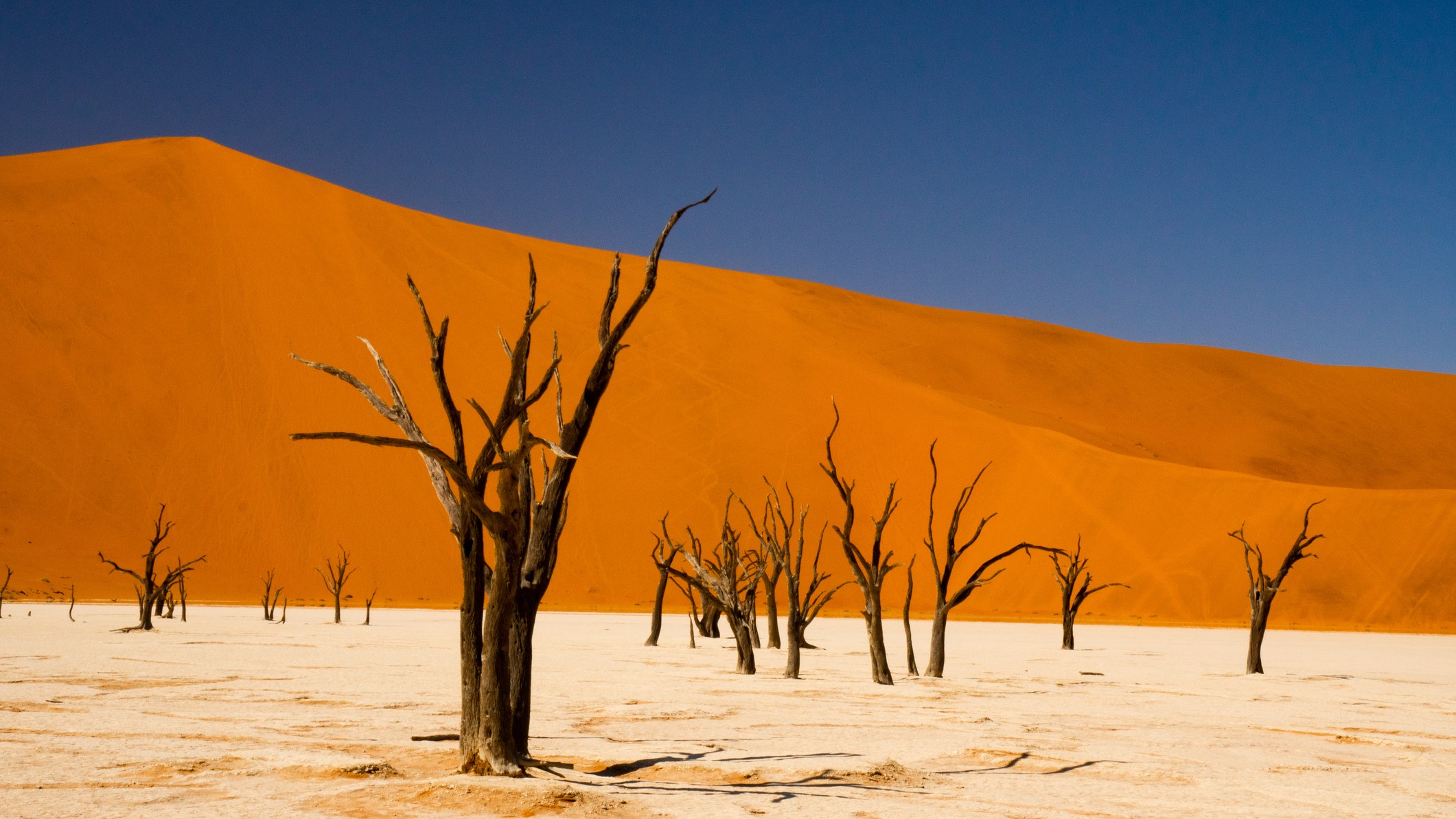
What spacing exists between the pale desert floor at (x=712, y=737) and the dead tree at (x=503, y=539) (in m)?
0.43

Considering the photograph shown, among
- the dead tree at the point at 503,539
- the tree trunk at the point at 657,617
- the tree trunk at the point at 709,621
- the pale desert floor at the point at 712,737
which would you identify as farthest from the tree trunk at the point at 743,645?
the dead tree at the point at 503,539

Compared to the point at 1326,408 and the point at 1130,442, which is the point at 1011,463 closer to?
the point at 1130,442

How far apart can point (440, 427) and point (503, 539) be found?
144ft

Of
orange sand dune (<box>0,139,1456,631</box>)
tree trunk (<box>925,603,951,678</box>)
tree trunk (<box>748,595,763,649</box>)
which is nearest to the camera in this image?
tree trunk (<box>925,603,951,678</box>)

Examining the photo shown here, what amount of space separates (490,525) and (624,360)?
49.9 meters

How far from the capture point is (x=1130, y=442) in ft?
203

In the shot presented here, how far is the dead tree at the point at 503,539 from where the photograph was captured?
671 centimetres

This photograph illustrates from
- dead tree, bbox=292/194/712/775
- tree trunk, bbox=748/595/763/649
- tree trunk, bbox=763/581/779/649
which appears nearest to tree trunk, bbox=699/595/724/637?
tree trunk, bbox=763/581/779/649

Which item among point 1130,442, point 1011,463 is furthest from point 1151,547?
point 1130,442

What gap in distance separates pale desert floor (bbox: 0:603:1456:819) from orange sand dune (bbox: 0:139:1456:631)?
21.8 meters

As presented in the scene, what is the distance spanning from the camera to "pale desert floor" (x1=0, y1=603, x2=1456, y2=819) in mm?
6391

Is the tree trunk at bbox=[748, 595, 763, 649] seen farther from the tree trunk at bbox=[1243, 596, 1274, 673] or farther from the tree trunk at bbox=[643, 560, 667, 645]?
the tree trunk at bbox=[1243, 596, 1274, 673]

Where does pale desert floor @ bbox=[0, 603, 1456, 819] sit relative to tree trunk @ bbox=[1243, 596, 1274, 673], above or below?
below

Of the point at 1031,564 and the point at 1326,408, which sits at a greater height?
the point at 1326,408
